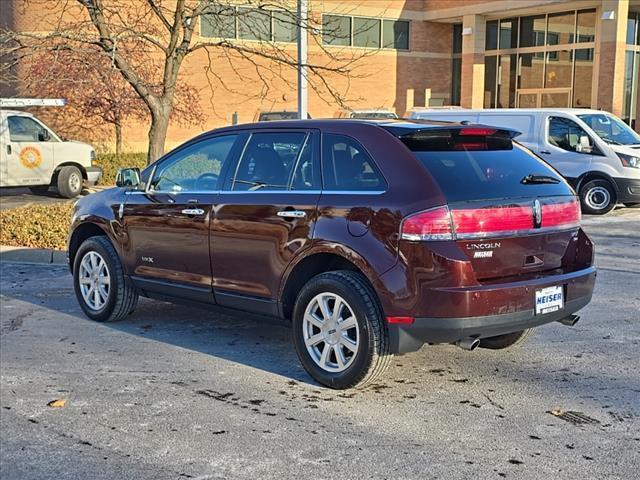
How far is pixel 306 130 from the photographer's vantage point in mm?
5715

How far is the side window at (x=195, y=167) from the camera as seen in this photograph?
247 inches

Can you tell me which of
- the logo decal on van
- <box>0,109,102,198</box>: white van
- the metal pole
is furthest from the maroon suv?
the logo decal on van

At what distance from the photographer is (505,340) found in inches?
241

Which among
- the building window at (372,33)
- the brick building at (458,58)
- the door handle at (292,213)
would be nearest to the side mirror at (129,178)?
the door handle at (292,213)

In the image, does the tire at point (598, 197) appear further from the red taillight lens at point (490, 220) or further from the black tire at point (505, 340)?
the red taillight lens at point (490, 220)

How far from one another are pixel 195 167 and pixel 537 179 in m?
2.78

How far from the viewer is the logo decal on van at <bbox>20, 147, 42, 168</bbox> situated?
55.6 feet

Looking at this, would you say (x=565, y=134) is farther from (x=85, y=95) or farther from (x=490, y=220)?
(x=85, y=95)

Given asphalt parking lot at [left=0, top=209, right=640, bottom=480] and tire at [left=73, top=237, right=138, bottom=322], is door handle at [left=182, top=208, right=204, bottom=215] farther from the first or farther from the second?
tire at [left=73, top=237, right=138, bottom=322]

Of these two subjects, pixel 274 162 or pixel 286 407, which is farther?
pixel 274 162

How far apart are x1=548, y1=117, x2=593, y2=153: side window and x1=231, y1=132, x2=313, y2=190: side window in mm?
10916

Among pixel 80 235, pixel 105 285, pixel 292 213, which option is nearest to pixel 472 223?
pixel 292 213

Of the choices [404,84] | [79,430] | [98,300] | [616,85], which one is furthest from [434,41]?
[79,430]

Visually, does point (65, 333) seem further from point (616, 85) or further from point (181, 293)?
point (616, 85)
